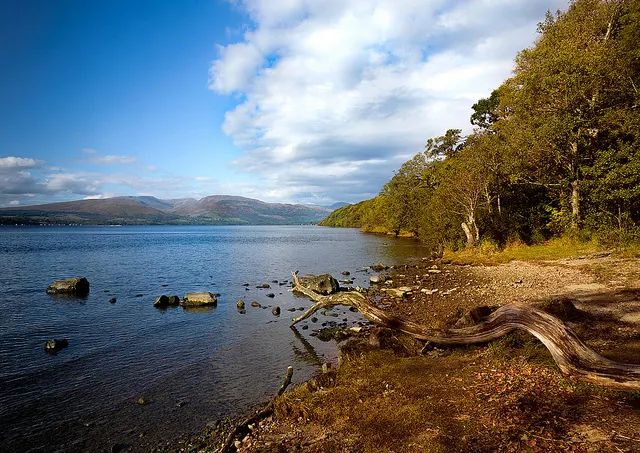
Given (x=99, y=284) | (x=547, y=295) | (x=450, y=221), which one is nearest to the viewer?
(x=547, y=295)

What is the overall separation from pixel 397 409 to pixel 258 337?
1264cm

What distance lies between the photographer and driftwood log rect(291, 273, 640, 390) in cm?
730

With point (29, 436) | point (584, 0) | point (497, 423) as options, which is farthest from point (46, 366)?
point (584, 0)

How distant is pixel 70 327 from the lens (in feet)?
72.1

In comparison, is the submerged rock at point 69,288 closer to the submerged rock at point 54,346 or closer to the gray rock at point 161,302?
the gray rock at point 161,302

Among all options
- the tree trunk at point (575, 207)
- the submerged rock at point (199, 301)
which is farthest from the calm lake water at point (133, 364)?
the tree trunk at point (575, 207)

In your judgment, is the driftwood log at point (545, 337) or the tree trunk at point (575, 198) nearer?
the driftwood log at point (545, 337)

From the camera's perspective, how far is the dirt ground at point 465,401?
21.7 ft

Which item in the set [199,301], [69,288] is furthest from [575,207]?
[69,288]

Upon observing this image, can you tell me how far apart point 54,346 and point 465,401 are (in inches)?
819

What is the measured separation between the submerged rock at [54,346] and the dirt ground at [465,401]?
45.5 ft

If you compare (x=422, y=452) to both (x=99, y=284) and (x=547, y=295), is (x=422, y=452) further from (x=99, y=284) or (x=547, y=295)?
(x=99, y=284)

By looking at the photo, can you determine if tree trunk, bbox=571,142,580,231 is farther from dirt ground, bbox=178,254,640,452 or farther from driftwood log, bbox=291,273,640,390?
driftwood log, bbox=291,273,640,390

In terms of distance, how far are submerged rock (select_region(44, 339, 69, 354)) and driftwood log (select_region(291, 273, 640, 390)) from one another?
676 inches
